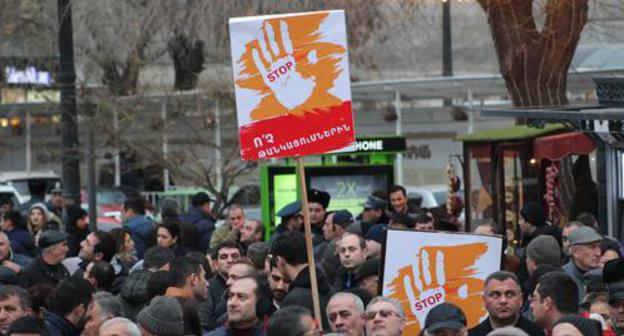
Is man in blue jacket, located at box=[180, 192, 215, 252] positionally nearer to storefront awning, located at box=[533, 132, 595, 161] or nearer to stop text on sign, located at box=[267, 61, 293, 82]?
storefront awning, located at box=[533, 132, 595, 161]

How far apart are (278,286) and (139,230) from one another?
6077mm

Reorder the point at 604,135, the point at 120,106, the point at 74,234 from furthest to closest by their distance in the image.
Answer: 1. the point at 120,106
2. the point at 74,234
3. the point at 604,135

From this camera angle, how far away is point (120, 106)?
26.5 metres

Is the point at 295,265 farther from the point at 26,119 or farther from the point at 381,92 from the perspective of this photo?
the point at 26,119

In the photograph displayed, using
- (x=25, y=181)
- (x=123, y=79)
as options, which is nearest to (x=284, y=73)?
(x=123, y=79)

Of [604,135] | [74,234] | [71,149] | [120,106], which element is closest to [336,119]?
[604,135]

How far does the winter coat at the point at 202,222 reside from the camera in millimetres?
17828

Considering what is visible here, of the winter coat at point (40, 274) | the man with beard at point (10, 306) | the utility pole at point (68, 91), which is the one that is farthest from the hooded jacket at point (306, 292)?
the utility pole at point (68, 91)

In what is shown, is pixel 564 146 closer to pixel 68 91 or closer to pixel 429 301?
pixel 68 91

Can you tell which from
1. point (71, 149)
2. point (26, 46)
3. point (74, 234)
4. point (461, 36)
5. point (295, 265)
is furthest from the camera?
point (461, 36)

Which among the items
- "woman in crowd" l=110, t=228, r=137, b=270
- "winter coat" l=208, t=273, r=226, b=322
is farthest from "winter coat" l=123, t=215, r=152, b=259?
"winter coat" l=208, t=273, r=226, b=322

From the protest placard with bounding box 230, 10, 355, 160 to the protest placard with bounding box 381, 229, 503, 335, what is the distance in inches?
38.2

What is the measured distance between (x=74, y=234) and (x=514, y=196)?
5.24m

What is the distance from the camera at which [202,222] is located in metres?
18.0
